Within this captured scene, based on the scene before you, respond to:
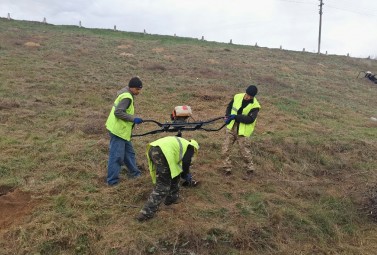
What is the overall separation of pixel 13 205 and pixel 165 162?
2.19m

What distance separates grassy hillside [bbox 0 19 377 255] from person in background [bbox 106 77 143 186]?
338 mm

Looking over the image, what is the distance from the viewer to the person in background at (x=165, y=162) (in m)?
4.43

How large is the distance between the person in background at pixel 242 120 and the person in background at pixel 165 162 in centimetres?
A: 149

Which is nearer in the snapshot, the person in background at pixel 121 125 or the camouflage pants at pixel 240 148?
the person in background at pixel 121 125

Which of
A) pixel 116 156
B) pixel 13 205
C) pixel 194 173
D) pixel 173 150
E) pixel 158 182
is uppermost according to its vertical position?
pixel 173 150

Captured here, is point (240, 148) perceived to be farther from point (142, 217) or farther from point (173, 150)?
point (142, 217)

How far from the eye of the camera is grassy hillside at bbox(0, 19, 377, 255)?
4.43 metres

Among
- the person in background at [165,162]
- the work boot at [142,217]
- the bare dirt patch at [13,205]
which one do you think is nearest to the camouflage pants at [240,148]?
the person in background at [165,162]

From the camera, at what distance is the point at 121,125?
5258mm

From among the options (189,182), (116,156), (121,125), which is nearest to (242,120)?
(189,182)

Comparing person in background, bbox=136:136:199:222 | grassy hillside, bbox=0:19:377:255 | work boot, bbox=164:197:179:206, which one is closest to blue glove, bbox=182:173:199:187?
grassy hillside, bbox=0:19:377:255

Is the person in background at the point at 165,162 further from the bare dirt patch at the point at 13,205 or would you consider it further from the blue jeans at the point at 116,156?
the bare dirt patch at the point at 13,205

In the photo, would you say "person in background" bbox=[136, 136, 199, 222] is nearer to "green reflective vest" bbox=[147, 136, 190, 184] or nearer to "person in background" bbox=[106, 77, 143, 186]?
"green reflective vest" bbox=[147, 136, 190, 184]

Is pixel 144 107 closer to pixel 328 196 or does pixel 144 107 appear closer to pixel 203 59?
pixel 328 196
